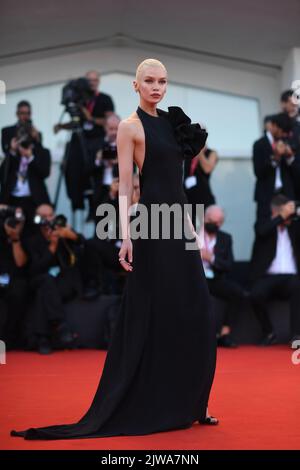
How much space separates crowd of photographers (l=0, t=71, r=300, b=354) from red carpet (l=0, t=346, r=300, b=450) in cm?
38

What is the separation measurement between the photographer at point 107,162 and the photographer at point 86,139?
17 cm

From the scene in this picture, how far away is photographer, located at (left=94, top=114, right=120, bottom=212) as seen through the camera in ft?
22.8

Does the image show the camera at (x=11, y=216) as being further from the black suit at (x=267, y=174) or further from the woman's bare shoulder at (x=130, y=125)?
the woman's bare shoulder at (x=130, y=125)

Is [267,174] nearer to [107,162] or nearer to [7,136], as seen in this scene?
[107,162]

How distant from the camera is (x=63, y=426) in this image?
3369 mm

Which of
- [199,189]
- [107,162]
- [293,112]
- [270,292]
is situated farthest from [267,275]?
[107,162]

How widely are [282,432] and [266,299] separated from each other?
3757 mm

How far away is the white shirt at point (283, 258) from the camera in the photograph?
23.5ft

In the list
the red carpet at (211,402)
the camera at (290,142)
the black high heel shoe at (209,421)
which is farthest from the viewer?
the camera at (290,142)

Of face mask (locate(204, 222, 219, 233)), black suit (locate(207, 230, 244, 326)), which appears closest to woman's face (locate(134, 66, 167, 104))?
black suit (locate(207, 230, 244, 326))

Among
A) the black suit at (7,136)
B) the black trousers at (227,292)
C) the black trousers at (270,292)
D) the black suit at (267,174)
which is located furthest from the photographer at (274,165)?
the black suit at (7,136)
